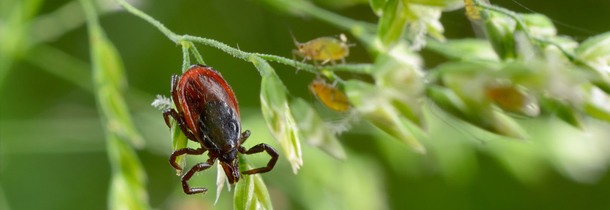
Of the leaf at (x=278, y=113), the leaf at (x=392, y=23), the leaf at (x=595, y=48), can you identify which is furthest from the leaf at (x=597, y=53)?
the leaf at (x=278, y=113)

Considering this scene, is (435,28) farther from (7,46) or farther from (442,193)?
(442,193)

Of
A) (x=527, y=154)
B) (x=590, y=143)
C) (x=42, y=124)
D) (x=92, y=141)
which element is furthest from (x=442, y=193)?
(x=42, y=124)

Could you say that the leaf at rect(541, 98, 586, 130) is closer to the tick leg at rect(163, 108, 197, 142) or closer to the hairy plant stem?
the hairy plant stem

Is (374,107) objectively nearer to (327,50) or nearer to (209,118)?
(327,50)

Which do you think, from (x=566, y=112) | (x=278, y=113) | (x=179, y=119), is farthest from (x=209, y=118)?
(x=566, y=112)

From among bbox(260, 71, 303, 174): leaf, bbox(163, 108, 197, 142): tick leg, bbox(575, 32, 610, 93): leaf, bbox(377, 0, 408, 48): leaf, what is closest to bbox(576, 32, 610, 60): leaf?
bbox(575, 32, 610, 93): leaf

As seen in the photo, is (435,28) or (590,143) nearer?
(435,28)
